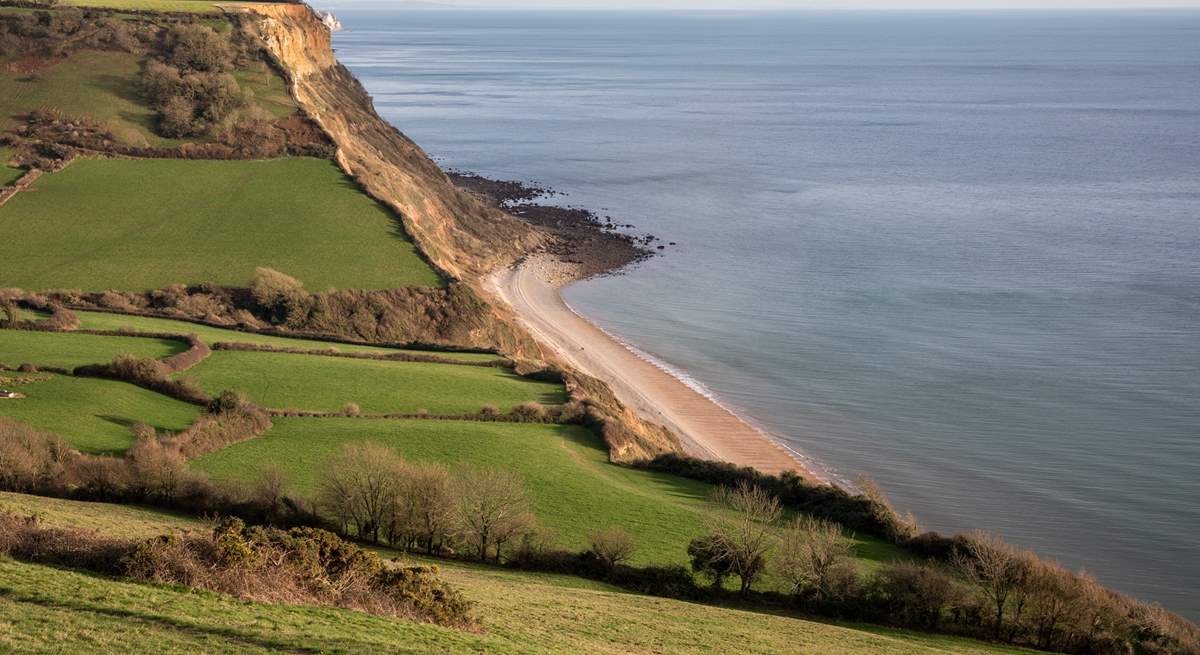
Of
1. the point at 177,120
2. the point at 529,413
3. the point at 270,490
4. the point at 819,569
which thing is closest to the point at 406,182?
the point at 177,120

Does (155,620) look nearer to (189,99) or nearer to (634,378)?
(634,378)

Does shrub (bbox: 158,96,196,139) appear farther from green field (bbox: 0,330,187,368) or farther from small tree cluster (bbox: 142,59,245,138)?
green field (bbox: 0,330,187,368)

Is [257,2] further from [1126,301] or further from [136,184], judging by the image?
[1126,301]

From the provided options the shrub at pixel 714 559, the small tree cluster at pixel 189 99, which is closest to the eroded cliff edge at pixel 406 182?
the small tree cluster at pixel 189 99

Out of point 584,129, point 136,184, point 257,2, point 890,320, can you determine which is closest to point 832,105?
point 584,129

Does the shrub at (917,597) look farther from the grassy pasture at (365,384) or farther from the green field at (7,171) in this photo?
the green field at (7,171)

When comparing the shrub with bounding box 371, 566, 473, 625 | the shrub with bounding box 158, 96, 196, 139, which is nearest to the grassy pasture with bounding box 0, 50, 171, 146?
the shrub with bounding box 158, 96, 196, 139
